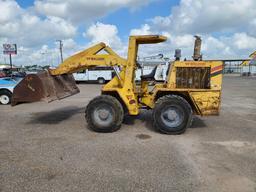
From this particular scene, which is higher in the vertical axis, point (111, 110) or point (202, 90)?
point (202, 90)

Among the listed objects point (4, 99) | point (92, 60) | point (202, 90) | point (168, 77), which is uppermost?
point (92, 60)

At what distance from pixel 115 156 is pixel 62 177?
1277 mm

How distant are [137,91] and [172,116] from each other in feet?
4.53

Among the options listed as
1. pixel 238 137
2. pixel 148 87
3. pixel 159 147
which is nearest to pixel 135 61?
pixel 148 87

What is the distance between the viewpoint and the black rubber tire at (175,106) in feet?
21.7

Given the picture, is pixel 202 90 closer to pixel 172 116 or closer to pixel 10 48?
pixel 172 116

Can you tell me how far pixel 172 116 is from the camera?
674 cm

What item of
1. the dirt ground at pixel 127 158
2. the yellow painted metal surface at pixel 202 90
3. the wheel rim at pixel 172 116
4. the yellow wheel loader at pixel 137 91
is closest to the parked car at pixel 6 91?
the dirt ground at pixel 127 158

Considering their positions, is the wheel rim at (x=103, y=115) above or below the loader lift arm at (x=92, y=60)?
below

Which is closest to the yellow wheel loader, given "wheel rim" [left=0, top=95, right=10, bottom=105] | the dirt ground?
the dirt ground

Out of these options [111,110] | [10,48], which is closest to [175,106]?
[111,110]

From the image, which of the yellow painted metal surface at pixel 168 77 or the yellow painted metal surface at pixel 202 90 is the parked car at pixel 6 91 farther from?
the yellow painted metal surface at pixel 202 90

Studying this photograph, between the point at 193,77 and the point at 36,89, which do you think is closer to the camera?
the point at 193,77

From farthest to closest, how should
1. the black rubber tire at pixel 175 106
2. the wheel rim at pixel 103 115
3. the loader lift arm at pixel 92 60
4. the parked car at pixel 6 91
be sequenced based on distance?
the parked car at pixel 6 91 → the loader lift arm at pixel 92 60 → the wheel rim at pixel 103 115 → the black rubber tire at pixel 175 106
